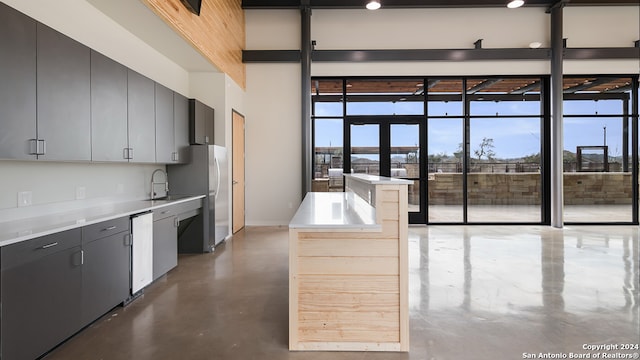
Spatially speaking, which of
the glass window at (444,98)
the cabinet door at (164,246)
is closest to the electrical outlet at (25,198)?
the cabinet door at (164,246)

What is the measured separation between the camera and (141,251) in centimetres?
325

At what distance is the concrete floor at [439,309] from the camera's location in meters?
2.31

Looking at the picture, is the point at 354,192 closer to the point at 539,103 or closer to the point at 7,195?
the point at 7,195

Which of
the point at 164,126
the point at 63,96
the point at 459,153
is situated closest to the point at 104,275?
the point at 63,96

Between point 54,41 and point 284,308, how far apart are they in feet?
8.61

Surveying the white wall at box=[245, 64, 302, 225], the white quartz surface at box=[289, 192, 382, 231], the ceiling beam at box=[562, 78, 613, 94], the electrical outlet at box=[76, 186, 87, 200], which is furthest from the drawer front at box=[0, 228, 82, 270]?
the ceiling beam at box=[562, 78, 613, 94]

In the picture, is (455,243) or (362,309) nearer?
(362,309)

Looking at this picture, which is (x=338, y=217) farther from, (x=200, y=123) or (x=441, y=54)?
(x=441, y=54)

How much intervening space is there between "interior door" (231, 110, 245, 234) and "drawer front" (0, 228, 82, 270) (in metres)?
3.67

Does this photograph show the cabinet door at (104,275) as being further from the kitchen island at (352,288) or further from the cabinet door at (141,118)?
the kitchen island at (352,288)

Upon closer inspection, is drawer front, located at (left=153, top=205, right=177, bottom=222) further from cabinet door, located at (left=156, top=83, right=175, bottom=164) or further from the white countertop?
cabinet door, located at (left=156, top=83, right=175, bottom=164)

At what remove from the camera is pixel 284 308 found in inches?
117

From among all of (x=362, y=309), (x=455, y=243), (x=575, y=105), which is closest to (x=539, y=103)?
(x=575, y=105)

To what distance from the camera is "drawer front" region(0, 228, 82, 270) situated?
1.87 metres
